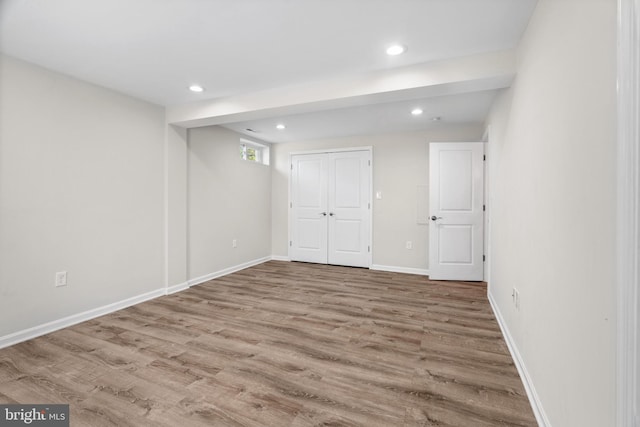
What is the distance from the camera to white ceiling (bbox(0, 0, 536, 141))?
188cm

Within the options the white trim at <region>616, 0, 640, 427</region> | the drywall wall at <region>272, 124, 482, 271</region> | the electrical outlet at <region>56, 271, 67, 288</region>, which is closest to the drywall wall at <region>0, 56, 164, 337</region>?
the electrical outlet at <region>56, 271, 67, 288</region>

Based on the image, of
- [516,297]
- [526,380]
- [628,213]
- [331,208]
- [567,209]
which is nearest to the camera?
[628,213]

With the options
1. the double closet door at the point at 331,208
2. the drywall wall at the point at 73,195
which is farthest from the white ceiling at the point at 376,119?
the drywall wall at the point at 73,195

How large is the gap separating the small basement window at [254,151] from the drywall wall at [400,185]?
152 cm

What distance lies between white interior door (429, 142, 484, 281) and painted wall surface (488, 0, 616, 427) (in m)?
2.13

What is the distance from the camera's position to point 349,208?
5426 millimetres

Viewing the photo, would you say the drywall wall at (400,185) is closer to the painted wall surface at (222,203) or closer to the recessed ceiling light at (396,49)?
the painted wall surface at (222,203)

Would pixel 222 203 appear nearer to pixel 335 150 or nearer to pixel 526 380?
pixel 335 150

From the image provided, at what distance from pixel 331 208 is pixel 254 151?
1.89m

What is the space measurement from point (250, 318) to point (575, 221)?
2.72 meters

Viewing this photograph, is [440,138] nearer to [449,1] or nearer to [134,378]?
[449,1]

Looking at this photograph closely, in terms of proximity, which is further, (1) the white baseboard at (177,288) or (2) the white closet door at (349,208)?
(2) the white closet door at (349,208)

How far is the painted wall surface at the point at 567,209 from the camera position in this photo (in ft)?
3.15

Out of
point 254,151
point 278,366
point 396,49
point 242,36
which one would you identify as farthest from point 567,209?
point 254,151
